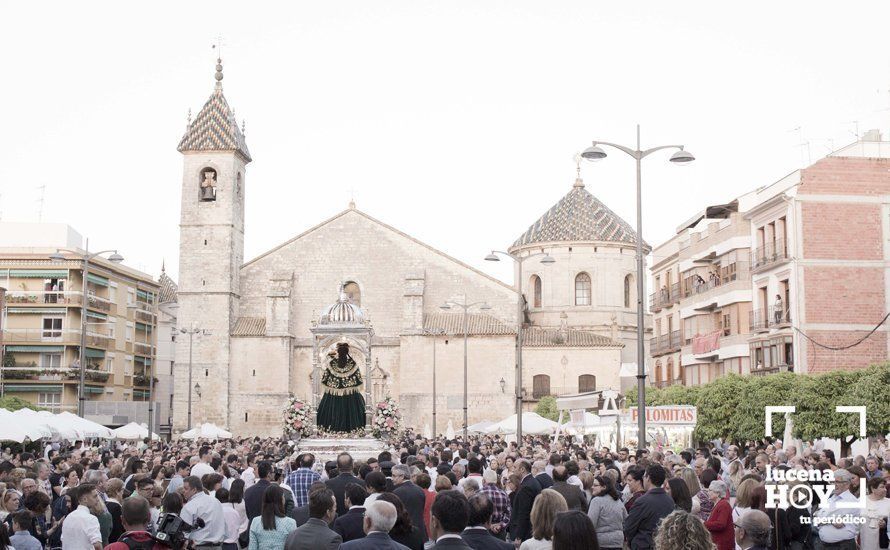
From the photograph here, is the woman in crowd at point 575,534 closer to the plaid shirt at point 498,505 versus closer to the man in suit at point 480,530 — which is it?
the man in suit at point 480,530

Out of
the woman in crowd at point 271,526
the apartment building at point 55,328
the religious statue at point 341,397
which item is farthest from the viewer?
the apartment building at point 55,328

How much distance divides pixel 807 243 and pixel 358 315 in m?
13.9

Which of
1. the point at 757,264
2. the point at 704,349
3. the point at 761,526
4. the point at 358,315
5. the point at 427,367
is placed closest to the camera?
the point at 761,526

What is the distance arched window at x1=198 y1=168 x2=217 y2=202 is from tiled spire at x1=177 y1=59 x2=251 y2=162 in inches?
51.6

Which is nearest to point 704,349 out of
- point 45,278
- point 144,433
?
point 144,433

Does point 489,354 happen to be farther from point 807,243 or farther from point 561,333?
point 807,243

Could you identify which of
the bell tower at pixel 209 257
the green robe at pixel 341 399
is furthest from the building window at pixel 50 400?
the green robe at pixel 341 399

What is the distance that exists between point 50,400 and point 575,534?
52.5 metres

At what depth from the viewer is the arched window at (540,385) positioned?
184 ft

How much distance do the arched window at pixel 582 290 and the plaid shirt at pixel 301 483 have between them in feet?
167

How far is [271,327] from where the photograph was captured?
54.8 meters

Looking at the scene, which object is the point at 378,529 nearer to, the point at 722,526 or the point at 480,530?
the point at 480,530

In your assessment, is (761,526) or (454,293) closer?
(761,526)

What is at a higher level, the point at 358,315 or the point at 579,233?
the point at 579,233
